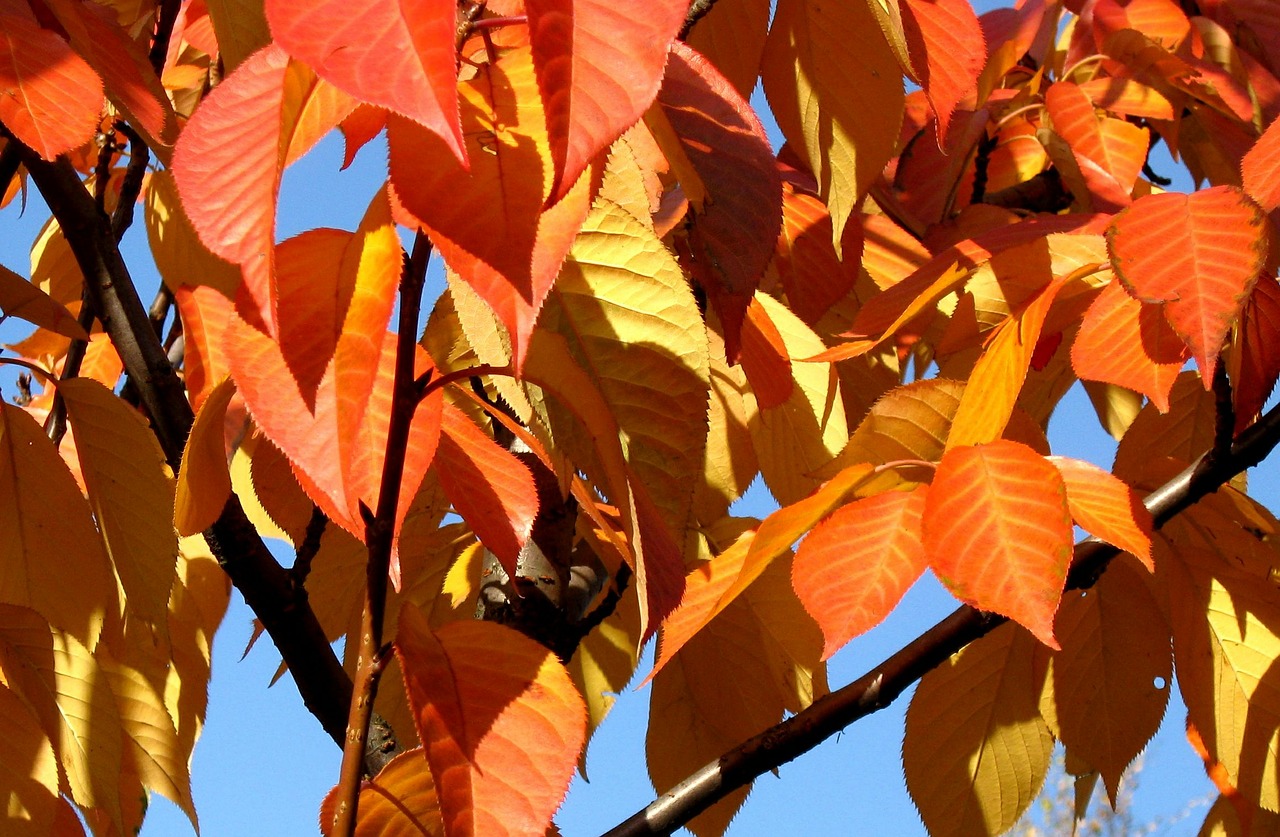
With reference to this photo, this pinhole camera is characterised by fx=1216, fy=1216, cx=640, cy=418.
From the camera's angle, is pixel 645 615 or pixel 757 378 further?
pixel 757 378

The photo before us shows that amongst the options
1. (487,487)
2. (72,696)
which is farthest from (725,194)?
(72,696)

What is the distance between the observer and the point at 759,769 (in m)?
0.68

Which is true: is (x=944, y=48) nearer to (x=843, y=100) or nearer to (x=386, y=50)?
(x=843, y=100)

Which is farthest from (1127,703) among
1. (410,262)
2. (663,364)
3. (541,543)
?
(410,262)

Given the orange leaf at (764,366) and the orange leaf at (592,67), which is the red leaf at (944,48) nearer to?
the orange leaf at (764,366)

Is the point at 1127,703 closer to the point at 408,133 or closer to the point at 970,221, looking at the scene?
the point at 970,221

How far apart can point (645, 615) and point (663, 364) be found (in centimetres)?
12

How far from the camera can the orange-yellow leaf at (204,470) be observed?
1.86ft

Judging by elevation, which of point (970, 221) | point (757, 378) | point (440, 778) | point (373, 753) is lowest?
point (440, 778)

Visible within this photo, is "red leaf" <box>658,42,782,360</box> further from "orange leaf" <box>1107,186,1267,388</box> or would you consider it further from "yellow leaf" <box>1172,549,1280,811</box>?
"yellow leaf" <box>1172,549,1280,811</box>

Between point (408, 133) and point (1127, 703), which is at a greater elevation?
point (408, 133)

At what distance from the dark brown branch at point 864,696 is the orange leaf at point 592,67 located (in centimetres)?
40

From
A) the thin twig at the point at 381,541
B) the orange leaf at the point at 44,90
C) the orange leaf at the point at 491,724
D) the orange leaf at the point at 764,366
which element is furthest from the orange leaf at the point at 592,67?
the orange leaf at the point at 44,90

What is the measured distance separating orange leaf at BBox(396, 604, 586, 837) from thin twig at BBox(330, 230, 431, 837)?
19mm
